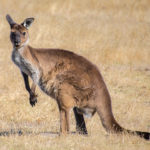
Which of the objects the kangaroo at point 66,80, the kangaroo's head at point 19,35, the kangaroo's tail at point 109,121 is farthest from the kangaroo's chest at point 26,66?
the kangaroo's tail at point 109,121

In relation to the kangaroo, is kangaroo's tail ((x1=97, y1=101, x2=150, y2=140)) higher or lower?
lower

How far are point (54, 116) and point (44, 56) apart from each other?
3.48 m

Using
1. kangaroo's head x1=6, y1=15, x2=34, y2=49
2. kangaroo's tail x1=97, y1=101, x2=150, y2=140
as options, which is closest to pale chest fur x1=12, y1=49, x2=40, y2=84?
kangaroo's head x1=6, y1=15, x2=34, y2=49

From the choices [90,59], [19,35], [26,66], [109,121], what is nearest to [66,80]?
[26,66]

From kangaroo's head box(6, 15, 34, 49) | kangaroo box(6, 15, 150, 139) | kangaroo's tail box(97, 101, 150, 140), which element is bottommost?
kangaroo's tail box(97, 101, 150, 140)

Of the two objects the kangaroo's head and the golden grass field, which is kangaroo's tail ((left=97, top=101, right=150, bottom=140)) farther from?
the kangaroo's head

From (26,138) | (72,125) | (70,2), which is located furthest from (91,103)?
(70,2)

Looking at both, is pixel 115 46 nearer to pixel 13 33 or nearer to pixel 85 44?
pixel 85 44

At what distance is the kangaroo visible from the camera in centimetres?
854

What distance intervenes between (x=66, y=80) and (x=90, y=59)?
36.9 feet

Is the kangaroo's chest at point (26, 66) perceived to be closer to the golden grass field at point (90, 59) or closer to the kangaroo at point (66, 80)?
the kangaroo at point (66, 80)

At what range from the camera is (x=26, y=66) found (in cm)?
896

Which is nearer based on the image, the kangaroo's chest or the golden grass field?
the golden grass field

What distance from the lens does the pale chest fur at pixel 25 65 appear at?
8.91m
